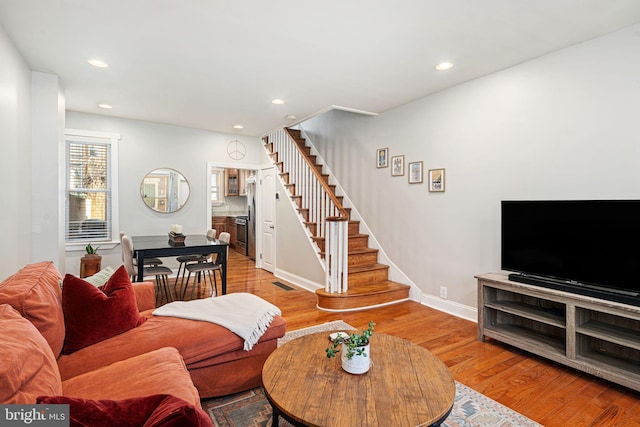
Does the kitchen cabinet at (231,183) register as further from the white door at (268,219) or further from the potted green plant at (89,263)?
the potted green plant at (89,263)

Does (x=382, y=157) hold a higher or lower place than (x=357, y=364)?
higher

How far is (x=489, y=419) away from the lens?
1900 millimetres

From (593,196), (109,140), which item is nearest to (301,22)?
(593,196)

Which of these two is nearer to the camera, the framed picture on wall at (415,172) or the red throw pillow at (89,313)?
the red throw pillow at (89,313)

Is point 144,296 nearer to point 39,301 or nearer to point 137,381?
point 39,301

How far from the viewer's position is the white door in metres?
5.95

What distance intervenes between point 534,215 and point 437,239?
4.03 ft

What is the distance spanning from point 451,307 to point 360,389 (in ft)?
8.58

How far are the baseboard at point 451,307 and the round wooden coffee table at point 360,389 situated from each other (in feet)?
6.38

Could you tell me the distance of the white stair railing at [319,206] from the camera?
400 centimetres

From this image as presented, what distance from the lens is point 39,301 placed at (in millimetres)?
1577

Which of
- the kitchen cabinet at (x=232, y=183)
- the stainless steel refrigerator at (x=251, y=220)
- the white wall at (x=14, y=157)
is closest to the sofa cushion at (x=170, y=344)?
the white wall at (x=14, y=157)

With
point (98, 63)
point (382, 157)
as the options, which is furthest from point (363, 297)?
point (98, 63)

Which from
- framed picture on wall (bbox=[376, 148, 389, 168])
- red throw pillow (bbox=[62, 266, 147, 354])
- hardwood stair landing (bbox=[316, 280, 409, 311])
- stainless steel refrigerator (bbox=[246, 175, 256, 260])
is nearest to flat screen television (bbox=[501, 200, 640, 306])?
hardwood stair landing (bbox=[316, 280, 409, 311])
